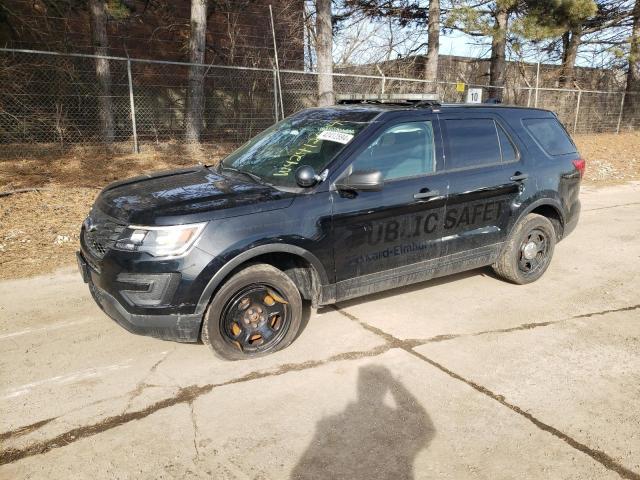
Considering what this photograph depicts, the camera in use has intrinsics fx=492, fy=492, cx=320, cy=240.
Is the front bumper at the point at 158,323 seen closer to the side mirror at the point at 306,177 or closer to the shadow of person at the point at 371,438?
the shadow of person at the point at 371,438

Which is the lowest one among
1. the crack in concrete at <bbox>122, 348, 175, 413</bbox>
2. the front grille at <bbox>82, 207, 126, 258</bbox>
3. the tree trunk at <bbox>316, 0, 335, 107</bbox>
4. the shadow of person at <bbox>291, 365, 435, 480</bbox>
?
the shadow of person at <bbox>291, 365, 435, 480</bbox>

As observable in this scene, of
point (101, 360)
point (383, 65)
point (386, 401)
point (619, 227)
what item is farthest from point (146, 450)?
point (383, 65)

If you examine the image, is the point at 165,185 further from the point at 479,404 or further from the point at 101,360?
the point at 479,404

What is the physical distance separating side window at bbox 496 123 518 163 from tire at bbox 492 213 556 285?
624 millimetres

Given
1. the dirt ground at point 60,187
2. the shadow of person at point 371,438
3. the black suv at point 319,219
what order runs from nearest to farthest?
the shadow of person at point 371,438 → the black suv at point 319,219 → the dirt ground at point 60,187

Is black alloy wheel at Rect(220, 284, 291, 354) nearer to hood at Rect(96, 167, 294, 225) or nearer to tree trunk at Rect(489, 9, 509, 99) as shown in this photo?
hood at Rect(96, 167, 294, 225)

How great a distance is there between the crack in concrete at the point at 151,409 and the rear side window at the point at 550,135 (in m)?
2.82

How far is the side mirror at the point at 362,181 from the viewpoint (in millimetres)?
3582

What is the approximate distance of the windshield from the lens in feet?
12.7

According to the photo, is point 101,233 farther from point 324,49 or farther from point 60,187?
point 324,49

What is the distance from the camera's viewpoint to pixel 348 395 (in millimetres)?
3166

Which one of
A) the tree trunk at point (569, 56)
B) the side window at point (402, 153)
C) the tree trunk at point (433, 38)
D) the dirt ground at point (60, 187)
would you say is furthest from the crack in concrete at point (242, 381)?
the tree trunk at point (569, 56)

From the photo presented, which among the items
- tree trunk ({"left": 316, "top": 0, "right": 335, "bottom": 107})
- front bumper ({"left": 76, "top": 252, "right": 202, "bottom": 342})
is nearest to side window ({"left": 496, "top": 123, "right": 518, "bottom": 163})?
front bumper ({"left": 76, "top": 252, "right": 202, "bottom": 342})

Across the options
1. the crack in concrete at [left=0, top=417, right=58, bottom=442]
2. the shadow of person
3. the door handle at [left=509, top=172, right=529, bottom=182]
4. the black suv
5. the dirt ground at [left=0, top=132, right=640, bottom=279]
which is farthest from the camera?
the dirt ground at [left=0, top=132, right=640, bottom=279]
